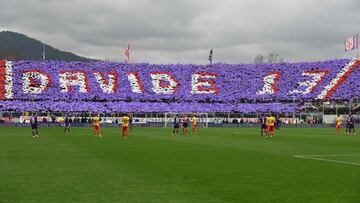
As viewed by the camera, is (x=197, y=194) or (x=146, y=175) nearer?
(x=197, y=194)

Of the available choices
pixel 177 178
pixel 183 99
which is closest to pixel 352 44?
pixel 183 99

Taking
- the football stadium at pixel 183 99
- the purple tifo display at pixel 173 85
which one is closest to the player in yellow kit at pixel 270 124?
the football stadium at pixel 183 99

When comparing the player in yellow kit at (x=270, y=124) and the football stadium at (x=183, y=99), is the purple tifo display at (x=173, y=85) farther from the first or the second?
the player in yellow kit at (x=270, y=124)

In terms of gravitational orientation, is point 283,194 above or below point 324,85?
below

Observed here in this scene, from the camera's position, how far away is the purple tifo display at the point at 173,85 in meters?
91.9

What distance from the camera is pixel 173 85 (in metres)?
97.9

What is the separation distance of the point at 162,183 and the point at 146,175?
183 cm

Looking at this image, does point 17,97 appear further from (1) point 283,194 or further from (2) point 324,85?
(1) point 283,194

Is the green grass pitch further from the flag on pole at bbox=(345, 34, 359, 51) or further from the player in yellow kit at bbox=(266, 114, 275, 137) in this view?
the flag on pole at bbox=(345, 34, 359, 51)

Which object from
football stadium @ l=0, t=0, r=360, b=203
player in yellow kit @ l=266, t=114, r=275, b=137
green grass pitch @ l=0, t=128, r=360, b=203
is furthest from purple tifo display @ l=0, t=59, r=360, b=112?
green grass pitch @ l=0, t=128, r=360, b=203

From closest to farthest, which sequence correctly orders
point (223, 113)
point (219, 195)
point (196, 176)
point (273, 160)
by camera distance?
point (219, 195), point (196, 176), point (273, 160), point (223, 113)

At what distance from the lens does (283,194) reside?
12.4m

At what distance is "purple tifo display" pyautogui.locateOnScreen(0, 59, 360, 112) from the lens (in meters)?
91.9

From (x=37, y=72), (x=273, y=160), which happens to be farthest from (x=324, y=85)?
(x=273, y=160)
